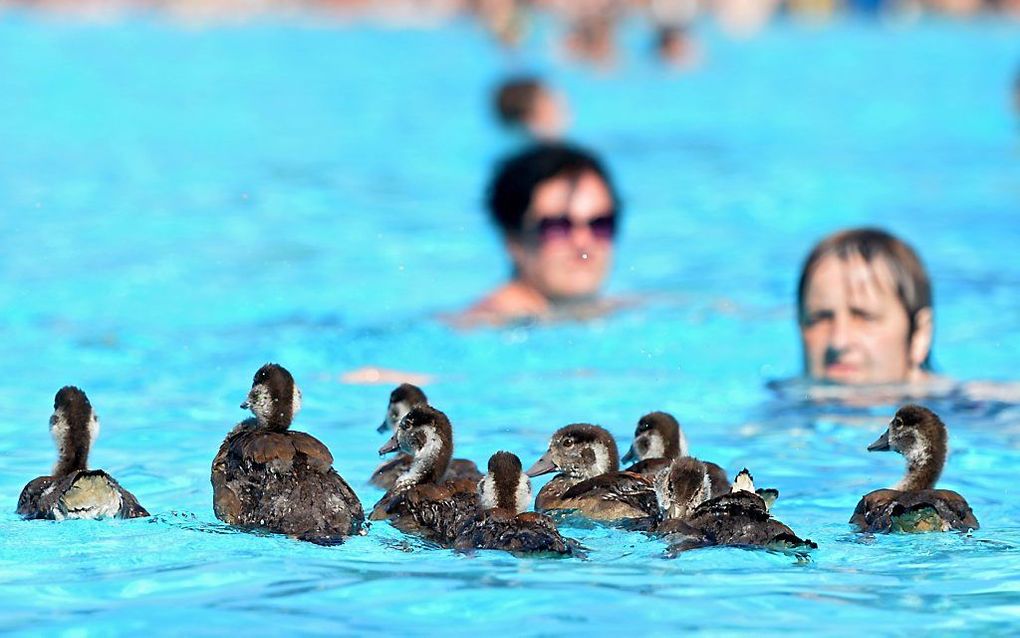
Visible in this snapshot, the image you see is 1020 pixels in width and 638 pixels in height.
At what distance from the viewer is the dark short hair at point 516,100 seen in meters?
19.4

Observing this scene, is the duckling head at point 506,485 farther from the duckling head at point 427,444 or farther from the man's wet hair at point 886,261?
the man's wet hair at point 886,261

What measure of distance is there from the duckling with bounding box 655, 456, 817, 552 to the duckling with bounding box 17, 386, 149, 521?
1938 millimetres

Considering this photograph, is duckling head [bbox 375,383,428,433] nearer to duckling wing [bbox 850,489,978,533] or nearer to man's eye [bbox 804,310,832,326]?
duckling wing [bbox 850,489,978,533]

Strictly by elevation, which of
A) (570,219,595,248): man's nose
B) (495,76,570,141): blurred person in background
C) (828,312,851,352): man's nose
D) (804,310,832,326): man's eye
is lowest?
(828,312,851,352): man's nose

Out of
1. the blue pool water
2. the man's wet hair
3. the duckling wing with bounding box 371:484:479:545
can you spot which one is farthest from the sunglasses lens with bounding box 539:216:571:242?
the duckling wing with bounding box 371:484:479:545

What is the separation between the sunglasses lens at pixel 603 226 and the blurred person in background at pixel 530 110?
320 inches

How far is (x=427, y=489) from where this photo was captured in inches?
243

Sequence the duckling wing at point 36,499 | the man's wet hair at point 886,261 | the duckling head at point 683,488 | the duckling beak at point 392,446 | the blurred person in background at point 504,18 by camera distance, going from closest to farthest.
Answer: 1. the duckling head at point 683,488
2. the duckling wing at point 36,499
3. the duckling beak at point 392,446
4. the man's wet hair at point 886,261
5. the blurred person in background at point 504,18

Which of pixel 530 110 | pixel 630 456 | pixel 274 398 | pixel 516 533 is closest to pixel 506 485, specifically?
pixel 516 533

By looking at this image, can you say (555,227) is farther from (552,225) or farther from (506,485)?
(506,485)

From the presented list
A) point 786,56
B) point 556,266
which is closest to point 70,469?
point 556,266

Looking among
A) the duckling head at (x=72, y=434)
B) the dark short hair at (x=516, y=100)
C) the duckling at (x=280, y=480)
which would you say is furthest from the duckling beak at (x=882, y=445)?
the dark short hair at (x=516, y=100)

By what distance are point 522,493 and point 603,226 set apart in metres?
5.40

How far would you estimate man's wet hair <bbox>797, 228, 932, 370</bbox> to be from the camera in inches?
354
